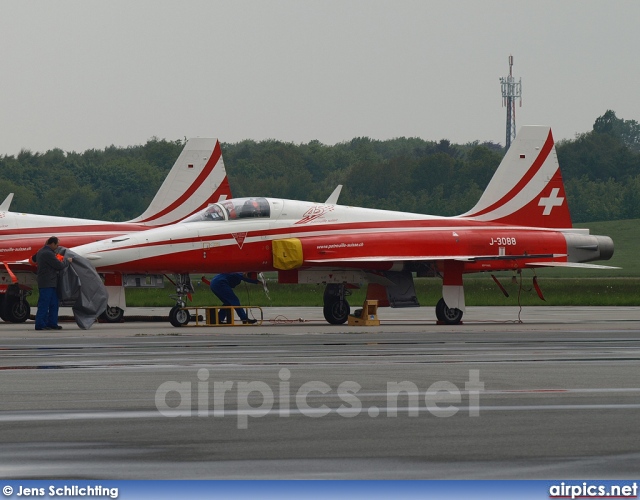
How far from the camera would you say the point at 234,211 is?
23125 millimetres

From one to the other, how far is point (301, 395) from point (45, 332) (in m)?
11.1

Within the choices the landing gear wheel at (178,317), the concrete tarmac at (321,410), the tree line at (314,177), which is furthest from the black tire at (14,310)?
the tree line at (314,177)

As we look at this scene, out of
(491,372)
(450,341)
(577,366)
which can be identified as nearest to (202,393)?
(491,372)

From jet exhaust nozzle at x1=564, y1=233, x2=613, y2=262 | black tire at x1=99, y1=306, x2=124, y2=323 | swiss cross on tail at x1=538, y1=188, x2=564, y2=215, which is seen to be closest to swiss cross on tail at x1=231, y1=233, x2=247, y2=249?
black tire at x1=99, y1=306, x2=124, y2=323

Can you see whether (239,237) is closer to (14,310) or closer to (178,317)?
(178,317)

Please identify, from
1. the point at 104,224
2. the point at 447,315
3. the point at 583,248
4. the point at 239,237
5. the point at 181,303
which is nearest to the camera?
the point at 181,303

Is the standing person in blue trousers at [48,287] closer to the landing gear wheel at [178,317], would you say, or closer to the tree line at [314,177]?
the landing gear wheel at [178,317]

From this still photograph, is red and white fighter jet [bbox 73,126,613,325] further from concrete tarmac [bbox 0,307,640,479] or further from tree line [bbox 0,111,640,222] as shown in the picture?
tree line [bbox 0,111,640,222]

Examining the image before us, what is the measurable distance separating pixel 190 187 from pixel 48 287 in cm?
980

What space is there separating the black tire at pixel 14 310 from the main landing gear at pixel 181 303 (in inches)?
142

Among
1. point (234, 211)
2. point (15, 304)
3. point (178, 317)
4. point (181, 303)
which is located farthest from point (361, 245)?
point (15, 304)

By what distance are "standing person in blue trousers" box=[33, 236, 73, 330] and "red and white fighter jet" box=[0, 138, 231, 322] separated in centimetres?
234

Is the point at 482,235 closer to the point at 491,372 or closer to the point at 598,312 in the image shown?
the point at 598,312

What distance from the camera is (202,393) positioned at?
987cm
